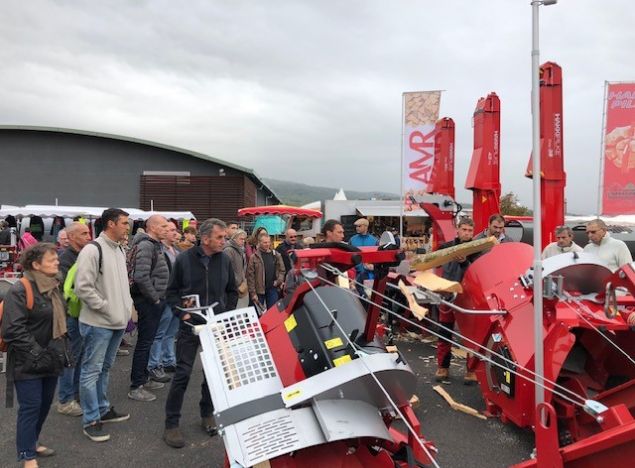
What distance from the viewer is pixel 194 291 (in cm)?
388

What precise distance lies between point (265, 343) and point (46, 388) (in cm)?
191

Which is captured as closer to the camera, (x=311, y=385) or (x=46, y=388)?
(x=311, y=385)

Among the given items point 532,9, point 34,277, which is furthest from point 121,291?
point 532,9

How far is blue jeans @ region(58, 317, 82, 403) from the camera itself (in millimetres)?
4311

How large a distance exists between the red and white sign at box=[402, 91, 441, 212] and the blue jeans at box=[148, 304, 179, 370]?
5.98 m

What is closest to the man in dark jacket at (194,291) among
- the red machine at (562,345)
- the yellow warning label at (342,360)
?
the yellow warning label at (342,360)

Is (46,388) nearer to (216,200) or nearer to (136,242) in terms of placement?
(136,242)

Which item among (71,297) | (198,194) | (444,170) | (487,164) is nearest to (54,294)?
(71,297)

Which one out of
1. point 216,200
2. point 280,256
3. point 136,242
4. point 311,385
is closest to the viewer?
point 311,385

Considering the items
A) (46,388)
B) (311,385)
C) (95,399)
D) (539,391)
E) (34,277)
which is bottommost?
(95,399)

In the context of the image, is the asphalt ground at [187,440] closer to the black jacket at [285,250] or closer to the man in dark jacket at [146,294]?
the man in dark jacket at [146,294]

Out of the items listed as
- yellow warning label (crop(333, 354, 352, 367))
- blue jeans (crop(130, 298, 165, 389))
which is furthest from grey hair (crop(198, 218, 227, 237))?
yellow warning label (crop(333, 354, 352, 367))

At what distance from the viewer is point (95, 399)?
12.9 feet

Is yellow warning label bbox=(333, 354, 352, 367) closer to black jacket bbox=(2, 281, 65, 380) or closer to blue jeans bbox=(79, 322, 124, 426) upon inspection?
black jacket bbox=(2, 281, 65, 380)
